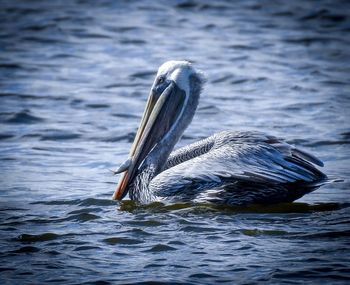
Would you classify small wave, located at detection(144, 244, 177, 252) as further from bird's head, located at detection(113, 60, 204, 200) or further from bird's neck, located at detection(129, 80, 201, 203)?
bird's head, located at detection(113, 60, 204, 200)

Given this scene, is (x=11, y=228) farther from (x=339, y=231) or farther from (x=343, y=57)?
(x=343, y=57)

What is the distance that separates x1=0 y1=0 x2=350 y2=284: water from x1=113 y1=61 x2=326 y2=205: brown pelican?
144 mm

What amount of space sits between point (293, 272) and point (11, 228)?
2.23 meters

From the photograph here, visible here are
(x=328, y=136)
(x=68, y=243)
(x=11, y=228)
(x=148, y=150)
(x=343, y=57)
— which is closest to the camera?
(x=68, y=243)

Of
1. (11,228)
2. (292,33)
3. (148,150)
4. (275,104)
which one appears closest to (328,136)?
(275,104)

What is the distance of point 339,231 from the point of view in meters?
5.81

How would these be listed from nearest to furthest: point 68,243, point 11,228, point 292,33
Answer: point 68,243 < point 11,228 < point 292,33

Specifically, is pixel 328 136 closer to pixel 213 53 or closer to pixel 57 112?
pixel 57 112

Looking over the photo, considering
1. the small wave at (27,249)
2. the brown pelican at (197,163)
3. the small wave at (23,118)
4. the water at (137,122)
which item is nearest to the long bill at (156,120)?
the brown pelican at (197,163)

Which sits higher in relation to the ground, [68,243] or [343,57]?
[343,57]

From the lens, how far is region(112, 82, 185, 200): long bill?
7.25 metres

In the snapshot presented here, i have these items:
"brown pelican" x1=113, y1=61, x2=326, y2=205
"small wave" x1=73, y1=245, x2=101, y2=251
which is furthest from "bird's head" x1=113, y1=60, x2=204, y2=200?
"small wave" x1=73, y1=245, x2=101, y2=251

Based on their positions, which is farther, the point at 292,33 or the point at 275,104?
the point at 292,33

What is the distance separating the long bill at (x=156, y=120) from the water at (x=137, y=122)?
452 mm
